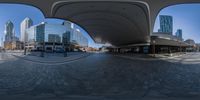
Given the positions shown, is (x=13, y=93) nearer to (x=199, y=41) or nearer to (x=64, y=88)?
(x=64, y=88)

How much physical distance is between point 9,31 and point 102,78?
5.14 ft

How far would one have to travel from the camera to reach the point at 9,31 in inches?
121

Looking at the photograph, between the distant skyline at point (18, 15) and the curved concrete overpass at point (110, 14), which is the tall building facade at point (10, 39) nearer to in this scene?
the distant skyline at point (18, 15)

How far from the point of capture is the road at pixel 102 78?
3.42 meters

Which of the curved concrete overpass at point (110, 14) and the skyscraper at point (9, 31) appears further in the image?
the skyscraper at point (9, 31)

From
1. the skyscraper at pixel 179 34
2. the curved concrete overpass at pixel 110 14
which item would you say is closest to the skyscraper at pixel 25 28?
the curved concrete overpass at pixel 110 14

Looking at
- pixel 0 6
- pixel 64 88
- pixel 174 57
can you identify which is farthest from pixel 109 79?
pixel 0 6

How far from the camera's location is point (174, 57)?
3.44 m

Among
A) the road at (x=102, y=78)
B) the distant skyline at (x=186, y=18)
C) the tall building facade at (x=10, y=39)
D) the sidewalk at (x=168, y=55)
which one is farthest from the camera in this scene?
the road at (x=102, y=78)

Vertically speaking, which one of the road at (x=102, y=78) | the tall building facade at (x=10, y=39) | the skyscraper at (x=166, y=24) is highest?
the skyscraper at (x=166, y=24)

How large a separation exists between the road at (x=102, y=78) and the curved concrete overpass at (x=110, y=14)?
46 centimetres

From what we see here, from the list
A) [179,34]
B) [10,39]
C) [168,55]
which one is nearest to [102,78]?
[168,55]

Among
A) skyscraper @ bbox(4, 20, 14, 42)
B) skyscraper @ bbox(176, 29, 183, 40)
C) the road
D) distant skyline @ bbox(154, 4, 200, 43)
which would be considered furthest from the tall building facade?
skyscraper @ bbox(176, 29, 183, 40)

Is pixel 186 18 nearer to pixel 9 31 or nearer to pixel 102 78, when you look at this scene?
pixel 102 78
